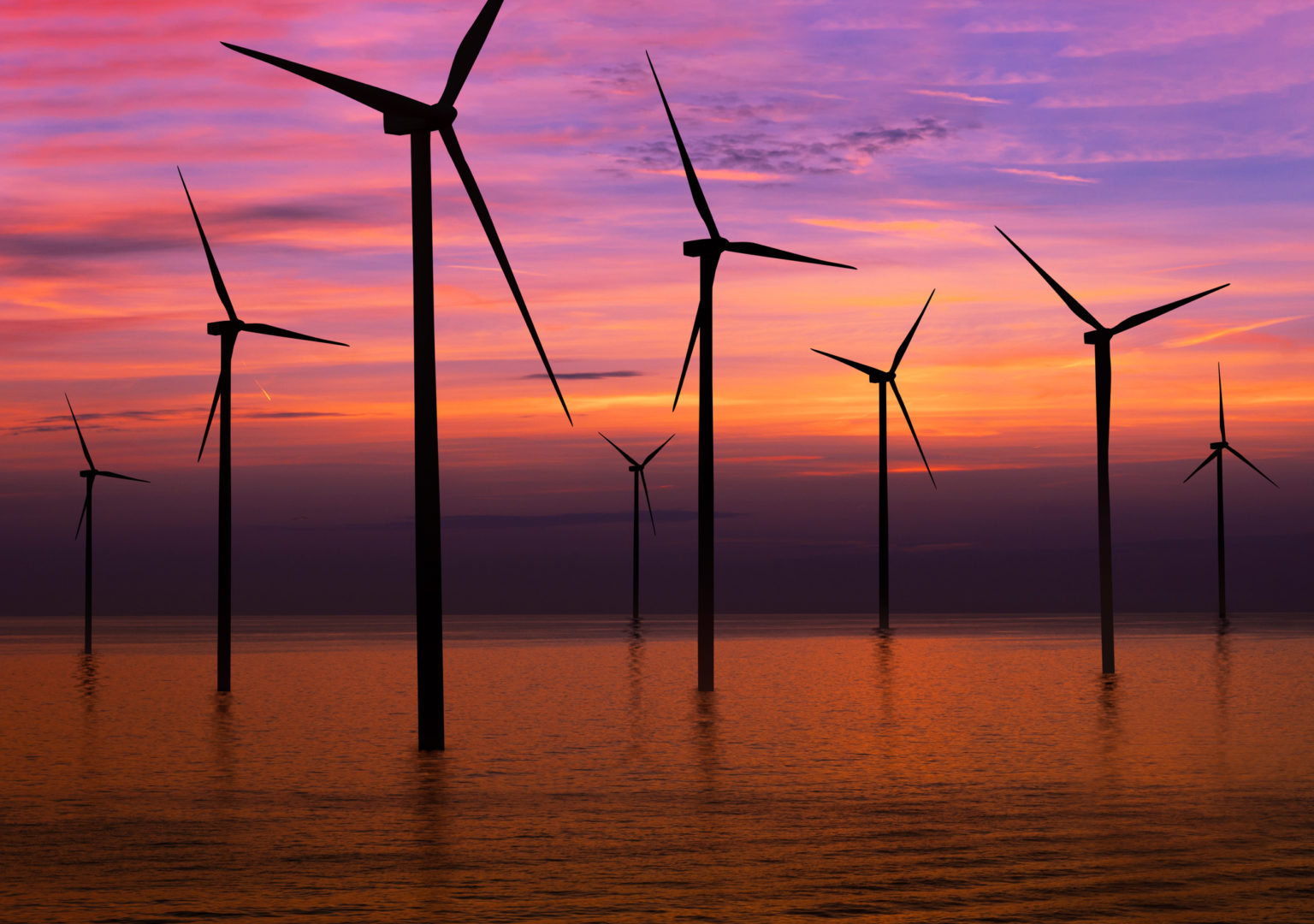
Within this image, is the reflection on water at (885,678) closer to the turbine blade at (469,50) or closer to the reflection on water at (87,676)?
the turbine blade at (469,50)

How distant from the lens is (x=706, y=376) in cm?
4497

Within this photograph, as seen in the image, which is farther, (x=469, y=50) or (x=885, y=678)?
(x=885, y=678)

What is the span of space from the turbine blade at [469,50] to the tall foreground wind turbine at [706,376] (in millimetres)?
11982

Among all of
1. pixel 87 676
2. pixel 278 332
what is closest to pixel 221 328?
pixel 278 332

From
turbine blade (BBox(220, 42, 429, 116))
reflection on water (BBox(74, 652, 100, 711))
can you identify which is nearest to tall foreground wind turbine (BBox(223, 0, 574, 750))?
turbine blade (BBox(220, 42, 429, 116))

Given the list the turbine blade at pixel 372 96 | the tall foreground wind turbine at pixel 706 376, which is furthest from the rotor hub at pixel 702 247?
the turbine blade at pixel 372 96

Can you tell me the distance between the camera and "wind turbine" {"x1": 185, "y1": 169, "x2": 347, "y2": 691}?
46094mm

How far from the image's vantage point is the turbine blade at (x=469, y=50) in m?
34.0

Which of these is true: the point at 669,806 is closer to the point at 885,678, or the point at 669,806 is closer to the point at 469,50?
the point at 469,50

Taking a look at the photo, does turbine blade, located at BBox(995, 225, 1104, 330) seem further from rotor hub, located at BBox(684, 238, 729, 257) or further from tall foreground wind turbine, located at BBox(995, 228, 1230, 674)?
rotor hub, located at BBox(684, 238, 729, 257)

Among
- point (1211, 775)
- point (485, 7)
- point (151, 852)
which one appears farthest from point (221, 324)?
point (1211, 775)

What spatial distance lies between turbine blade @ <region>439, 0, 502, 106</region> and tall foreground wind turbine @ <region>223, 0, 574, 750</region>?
7 cm

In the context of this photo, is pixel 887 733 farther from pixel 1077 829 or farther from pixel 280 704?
pixel 280 704

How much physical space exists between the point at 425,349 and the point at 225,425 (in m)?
18.0
